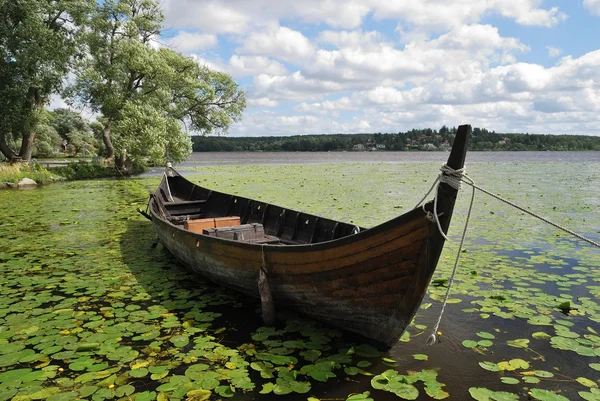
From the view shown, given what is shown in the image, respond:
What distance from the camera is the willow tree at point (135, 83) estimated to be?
25125 millimetres

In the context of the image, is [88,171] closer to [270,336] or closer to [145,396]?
[270,336]

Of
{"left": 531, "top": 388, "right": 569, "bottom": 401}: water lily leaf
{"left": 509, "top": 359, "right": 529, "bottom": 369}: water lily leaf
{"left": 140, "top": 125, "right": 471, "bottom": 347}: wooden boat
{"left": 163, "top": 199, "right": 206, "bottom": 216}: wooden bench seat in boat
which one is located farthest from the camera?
{"left": 163, "top": 199, "right": 206, "bottom": 216}: wooden bench seat in boat

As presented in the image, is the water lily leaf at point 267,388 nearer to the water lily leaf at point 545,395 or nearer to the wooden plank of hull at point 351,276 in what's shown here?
the wooden plank of hull at point 351,276

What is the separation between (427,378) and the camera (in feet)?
12.7

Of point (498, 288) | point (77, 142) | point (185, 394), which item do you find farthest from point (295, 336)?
point (77, 142)

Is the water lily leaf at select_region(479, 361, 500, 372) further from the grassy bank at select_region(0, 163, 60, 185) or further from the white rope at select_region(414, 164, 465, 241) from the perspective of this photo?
the grassy bank at select_region(0, 163, 60, 185)

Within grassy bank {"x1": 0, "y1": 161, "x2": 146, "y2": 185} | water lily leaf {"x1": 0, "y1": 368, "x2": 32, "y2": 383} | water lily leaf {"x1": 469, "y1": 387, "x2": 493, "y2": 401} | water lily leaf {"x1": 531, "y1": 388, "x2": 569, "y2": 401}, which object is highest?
grassy bank {"x1": 0, "y1": 161, "x2": 146, "y2": 185}

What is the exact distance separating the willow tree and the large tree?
1285mm

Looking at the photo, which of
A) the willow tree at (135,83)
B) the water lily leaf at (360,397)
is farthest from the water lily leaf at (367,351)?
the willow tree at (135,83)

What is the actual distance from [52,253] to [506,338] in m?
8.43

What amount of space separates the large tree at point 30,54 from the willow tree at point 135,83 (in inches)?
50.6

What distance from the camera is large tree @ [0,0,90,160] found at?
75.3ft

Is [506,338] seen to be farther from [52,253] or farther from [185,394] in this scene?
[52,253]

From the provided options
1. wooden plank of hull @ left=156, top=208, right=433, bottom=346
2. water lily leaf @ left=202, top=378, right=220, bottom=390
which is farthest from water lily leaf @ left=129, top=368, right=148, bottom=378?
wooden plank of hull @ left=156, top=208, right=433, bottom=346
